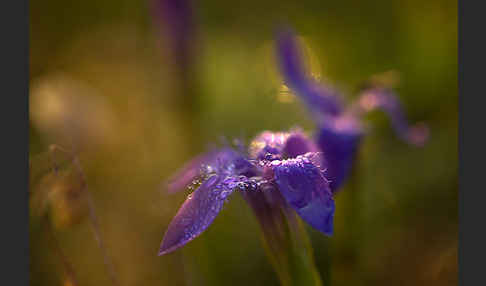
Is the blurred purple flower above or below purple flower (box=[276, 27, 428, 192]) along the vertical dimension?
above

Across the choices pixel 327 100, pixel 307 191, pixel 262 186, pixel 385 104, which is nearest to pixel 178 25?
pixel 327 100

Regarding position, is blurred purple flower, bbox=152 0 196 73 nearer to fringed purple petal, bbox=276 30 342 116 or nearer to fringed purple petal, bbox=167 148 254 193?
fringed purple petal, bbox=276 30 342 116

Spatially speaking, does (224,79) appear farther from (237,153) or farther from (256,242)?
(237,153)

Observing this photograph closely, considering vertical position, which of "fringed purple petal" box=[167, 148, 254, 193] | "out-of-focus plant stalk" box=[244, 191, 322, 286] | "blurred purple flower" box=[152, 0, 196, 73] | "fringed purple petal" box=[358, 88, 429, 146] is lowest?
"out-of-focus plant stalk" box=[244, 191, 322, 286]

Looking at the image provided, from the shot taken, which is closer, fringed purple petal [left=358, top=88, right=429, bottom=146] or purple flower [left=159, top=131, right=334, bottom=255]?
purple flower [left=159, top=131, right=334, bottom=255]

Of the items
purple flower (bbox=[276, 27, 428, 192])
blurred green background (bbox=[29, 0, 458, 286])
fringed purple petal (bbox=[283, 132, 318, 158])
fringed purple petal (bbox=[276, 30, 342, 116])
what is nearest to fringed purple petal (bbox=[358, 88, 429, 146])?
purple flower (bbox=[276, 27, 428, 192])

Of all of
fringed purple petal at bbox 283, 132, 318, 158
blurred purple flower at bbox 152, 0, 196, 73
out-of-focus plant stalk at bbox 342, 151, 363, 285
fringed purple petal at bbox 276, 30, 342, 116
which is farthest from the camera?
blurred purple flower at bbox 152, 0, 196, 73

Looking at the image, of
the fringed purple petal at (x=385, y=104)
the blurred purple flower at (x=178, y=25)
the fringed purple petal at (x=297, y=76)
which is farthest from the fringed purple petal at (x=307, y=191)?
the blurred purple flower at (x=178, y=25)
